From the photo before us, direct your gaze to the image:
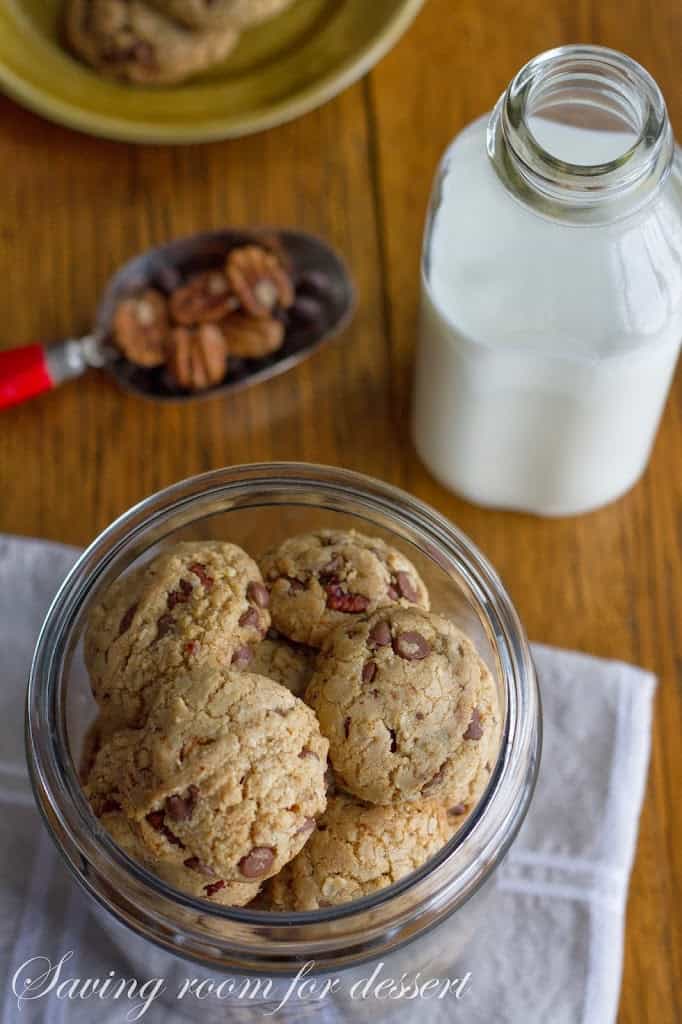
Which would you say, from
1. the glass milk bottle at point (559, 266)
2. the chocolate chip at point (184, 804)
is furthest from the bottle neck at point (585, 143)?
the chocolate chip at point (184, 804)

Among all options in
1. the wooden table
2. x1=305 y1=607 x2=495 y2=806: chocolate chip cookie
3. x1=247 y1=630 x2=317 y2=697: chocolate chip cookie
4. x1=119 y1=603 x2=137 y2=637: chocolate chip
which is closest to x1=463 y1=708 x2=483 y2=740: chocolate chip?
x1=305 y1=607 x2=495 y2=806: chocolate chip cookie

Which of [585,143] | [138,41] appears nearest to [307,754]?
[585,143]

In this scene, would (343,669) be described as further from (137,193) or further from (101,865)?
(137,193)

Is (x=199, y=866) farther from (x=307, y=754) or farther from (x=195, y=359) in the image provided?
(x=195, y=359)

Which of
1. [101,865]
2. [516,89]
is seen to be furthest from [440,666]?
[516,89]

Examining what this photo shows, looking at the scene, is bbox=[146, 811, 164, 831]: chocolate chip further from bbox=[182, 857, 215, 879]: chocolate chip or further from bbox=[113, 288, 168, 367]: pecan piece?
bbox=[113, 288, 168, 367]: pecan piece

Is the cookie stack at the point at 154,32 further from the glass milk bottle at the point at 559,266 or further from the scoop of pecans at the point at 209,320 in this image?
the glass milk bottle at the point at 559,266
